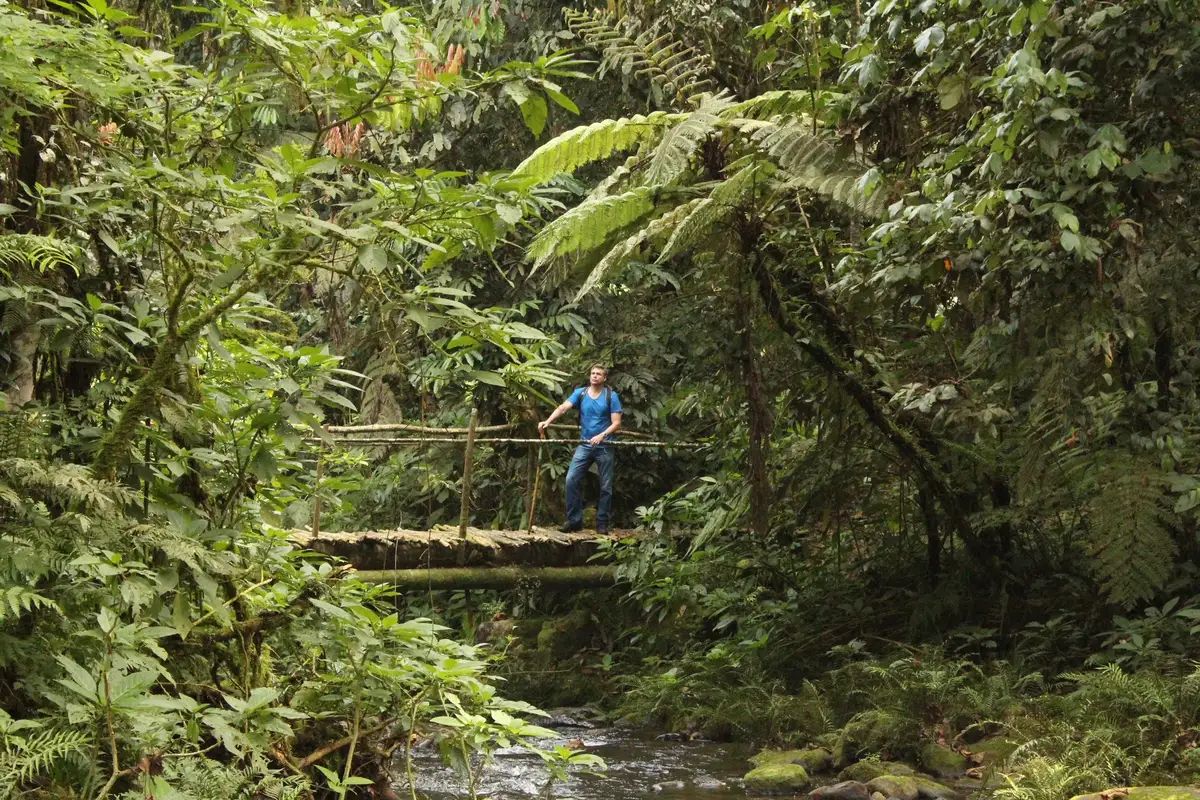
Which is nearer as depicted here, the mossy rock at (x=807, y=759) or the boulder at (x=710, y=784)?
the boulder at (x=710, y=784)

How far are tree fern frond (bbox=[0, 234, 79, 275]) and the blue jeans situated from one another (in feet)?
21.2

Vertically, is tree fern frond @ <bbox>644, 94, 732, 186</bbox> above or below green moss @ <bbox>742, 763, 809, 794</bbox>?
above

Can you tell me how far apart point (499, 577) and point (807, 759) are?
10.1ft

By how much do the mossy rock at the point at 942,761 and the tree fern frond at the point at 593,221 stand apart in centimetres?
281

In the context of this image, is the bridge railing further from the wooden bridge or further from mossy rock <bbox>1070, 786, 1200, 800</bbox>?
mossy rock <bbox>1070, 786, 1200, 800</bbox>

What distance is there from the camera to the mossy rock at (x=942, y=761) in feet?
18.0

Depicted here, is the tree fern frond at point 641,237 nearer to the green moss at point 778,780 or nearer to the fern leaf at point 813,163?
the fern leaf at point 813,163

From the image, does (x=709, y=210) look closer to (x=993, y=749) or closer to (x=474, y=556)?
(x=993, y=749)

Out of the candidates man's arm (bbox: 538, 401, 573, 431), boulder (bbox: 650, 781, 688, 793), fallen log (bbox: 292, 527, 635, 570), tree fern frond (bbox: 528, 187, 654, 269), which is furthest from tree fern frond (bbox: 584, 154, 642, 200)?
boulder (bbox: 650, 781, 688, 793)

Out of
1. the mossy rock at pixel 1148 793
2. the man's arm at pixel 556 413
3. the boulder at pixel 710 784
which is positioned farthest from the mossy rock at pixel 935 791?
the man's arm at pixel 556 413

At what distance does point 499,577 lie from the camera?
844cm

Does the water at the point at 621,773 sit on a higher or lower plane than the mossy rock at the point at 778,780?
lower

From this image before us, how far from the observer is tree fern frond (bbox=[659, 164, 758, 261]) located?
5.52 metres

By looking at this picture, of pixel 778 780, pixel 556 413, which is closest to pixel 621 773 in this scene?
pixel 778 780
